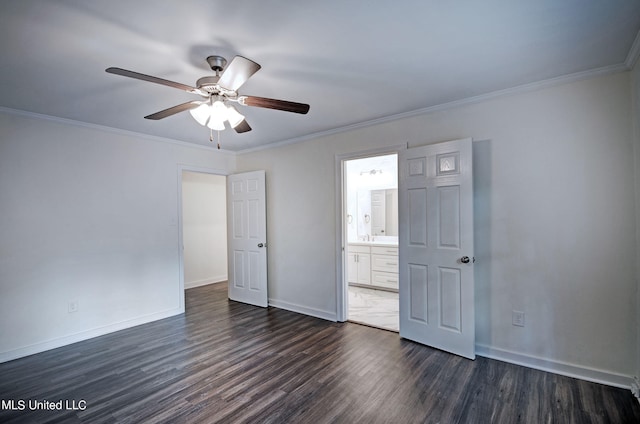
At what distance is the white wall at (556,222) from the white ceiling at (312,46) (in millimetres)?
278

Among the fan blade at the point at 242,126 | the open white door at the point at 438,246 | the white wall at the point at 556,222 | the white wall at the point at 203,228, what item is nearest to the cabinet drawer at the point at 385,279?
the open white door at the point at 438,246

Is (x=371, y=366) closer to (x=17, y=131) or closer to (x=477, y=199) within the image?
(x=477, y=199)

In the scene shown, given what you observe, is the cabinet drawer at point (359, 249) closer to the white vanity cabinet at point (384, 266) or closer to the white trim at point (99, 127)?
the white vanity cabinet at point (384, 266)

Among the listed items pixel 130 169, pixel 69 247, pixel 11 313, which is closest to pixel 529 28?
pixel 130 169

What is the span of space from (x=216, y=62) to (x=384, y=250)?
13.2 feet

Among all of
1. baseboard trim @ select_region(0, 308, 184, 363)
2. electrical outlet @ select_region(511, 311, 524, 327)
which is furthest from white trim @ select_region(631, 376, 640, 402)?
baseboard trim @ select_region(0, 308, 184, 363)

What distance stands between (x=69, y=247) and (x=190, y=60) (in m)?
2.66

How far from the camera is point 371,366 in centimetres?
272

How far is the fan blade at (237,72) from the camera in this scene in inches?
67.6

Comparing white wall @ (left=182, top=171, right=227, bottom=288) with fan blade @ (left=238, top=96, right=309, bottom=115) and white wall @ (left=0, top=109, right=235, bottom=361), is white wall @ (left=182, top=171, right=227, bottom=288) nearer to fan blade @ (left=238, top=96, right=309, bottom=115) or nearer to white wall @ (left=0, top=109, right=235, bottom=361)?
white wall @ (left=0, top=109, right=235, bottom=361)

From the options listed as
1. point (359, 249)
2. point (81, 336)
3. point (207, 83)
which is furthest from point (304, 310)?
point (207, 83)

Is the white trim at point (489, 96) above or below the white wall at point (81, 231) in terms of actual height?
above

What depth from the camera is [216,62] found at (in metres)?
2.10

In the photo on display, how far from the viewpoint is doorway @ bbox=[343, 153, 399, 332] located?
4.83 meters
